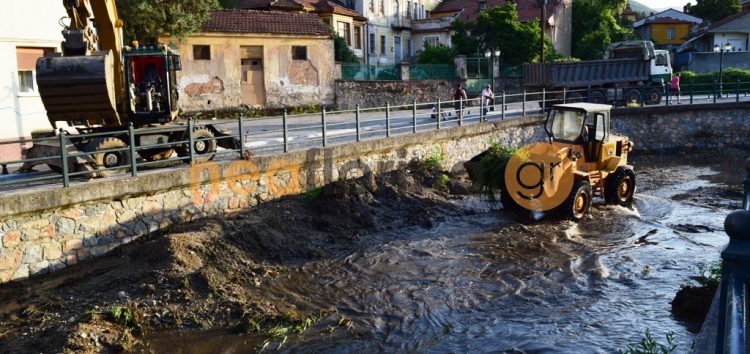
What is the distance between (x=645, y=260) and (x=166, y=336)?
7.89 m

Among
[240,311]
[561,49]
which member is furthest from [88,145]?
[561,49]

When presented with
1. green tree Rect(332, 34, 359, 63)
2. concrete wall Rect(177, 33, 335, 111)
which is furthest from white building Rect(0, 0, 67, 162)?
green tree Rect(332, 34, 359, 63)

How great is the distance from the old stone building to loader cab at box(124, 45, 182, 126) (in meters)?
15.5

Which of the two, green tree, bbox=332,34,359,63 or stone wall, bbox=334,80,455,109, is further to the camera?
green tree, bbox=332,34,359,63

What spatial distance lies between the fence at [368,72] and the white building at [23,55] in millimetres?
16073

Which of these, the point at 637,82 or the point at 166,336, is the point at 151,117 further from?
the point at 637,82

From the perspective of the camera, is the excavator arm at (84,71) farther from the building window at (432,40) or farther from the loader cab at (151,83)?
the building window at (432,40)

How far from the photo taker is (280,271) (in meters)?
10.8

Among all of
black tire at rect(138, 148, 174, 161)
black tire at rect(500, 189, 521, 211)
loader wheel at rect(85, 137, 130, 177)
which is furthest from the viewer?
black tire at rect(500, 189, 521, 211)

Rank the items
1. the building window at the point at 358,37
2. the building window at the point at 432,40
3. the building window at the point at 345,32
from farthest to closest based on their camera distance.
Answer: the building window at the point at 432,40, the building window at the point at 358,37, the building window at the point at 345,32

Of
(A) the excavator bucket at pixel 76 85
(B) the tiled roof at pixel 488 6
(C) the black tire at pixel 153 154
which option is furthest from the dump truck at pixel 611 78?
(A) the excavator bucket at pixel 76 85

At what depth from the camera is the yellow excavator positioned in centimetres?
1133

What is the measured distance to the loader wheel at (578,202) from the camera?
1409cm

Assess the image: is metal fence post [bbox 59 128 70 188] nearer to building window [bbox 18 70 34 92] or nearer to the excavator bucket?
the excavator bucket
